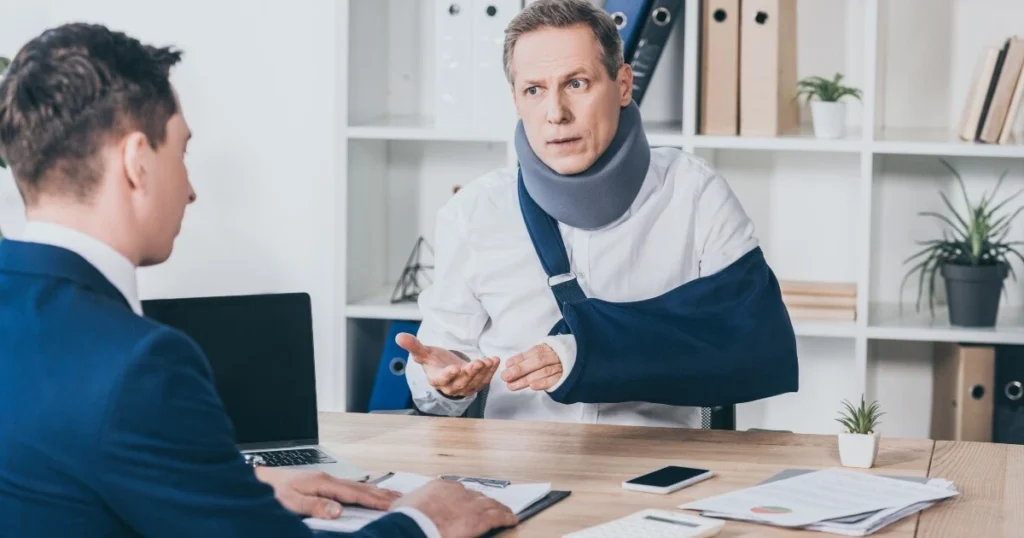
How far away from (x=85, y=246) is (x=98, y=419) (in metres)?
0.17

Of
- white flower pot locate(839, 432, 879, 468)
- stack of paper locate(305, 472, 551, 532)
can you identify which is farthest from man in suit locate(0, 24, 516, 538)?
white flower pot locate(839, 432, 879, 468)

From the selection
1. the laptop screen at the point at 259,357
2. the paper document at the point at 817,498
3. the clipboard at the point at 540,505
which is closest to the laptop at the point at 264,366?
the laptop screen at the point at 259,357

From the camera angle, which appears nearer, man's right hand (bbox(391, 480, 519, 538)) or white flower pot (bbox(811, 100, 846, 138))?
man's right hand (bbox(391, 480, 519, 538))

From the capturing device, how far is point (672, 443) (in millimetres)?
2021

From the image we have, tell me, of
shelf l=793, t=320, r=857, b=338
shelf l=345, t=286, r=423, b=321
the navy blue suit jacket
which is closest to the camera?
the navy blue suit jacket

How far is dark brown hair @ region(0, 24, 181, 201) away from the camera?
118 centimetres

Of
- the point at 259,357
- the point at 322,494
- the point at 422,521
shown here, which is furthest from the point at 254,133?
the point at 422,521

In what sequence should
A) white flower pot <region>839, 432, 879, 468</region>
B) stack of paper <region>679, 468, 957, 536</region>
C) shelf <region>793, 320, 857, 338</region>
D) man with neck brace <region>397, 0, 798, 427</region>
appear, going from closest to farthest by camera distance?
stack of paper <region>679, 468, 957, 536</region> → white flower pot <region>839, 432, 879, 468</region> → man with neck brace <region>397, 0, 798, 427</region> → shelf <region>793, 320, 857, 338</region>

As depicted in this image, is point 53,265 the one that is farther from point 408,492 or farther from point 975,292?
point 975,292

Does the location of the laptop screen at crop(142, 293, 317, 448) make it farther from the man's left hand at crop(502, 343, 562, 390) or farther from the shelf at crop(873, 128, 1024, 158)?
the shelf at crop(873, 128, 1024, 158)

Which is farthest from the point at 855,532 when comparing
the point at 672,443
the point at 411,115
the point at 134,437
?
the point at 411,115

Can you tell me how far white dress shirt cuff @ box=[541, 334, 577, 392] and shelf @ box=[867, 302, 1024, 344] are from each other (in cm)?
123

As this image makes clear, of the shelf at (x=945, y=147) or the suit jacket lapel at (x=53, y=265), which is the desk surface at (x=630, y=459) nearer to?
the suit jacket lapel at (x=53, y=265)

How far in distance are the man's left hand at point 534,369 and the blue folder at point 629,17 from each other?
115 cm
